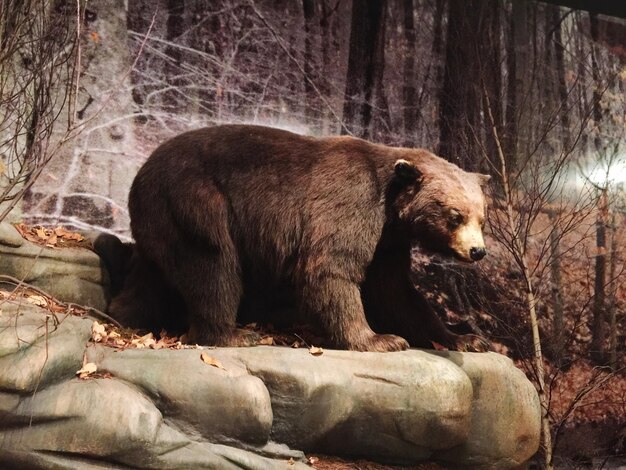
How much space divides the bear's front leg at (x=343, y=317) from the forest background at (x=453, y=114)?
7.60ft

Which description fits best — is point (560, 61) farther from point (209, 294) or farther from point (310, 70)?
point (209, 294)

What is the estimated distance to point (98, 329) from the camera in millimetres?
5492

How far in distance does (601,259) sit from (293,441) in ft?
17.7

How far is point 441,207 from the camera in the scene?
577 centimetres

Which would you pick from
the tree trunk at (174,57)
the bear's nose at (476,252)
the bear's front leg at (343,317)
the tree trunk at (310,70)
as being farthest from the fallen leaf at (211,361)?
the tree trunk at (310,70)

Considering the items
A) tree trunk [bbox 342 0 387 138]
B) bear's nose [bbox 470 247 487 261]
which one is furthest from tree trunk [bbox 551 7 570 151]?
bear's nose [bbox 470 247 487 261]

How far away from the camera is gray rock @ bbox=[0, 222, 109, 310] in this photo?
224 inches

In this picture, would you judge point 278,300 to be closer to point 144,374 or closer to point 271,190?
point 271,190

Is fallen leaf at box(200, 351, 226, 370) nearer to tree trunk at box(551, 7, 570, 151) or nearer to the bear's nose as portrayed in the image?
the bear's nose

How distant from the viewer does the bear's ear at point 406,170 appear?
5828mm

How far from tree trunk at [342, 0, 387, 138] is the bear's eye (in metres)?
2.81

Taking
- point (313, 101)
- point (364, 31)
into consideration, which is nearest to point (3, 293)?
point (313, 101)

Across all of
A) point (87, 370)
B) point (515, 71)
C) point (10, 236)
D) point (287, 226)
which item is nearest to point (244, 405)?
point (87, 370)

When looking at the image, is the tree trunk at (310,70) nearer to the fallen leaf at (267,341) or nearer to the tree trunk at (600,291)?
the fallen leaf at (267,341)
